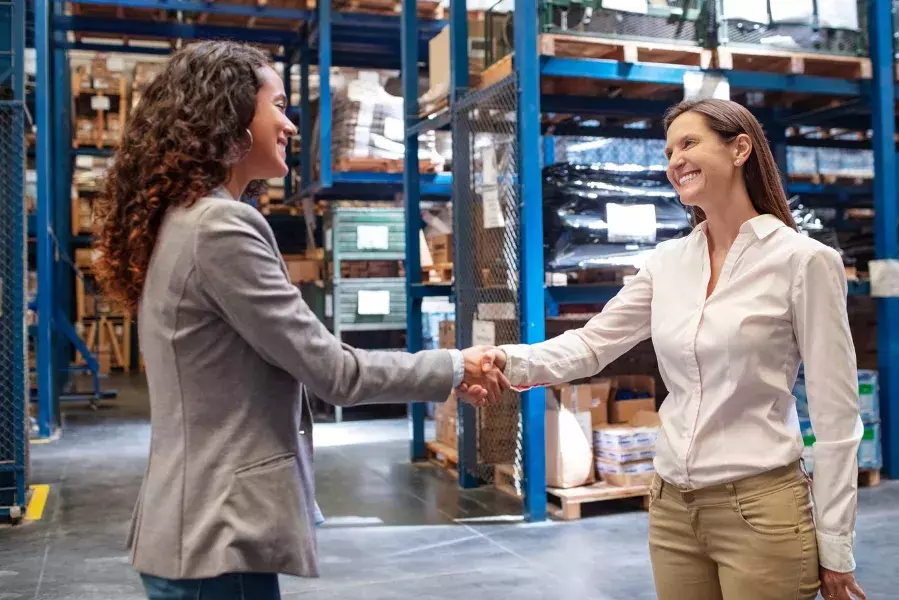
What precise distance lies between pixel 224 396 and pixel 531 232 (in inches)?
163

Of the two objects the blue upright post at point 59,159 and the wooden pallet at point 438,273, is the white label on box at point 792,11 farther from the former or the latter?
the blue upright post at point 59,159

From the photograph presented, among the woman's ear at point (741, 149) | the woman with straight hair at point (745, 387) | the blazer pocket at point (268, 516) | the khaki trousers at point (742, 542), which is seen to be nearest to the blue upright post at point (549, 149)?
the woman with straight hair at point (745, 387)

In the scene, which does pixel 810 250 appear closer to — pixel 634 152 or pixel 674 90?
pixel 674 90

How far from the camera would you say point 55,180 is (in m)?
11.4

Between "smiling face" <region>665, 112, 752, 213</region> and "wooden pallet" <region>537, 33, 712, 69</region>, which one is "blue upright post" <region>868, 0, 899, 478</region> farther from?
"smiling face" <region>665, 112, 752, 213</region>

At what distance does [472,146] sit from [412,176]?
133cm

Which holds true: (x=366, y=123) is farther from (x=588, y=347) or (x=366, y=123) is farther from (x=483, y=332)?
(x=588, y=347)

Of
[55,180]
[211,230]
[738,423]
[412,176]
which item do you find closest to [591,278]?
[412,176]

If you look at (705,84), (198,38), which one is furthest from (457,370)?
(198,38)

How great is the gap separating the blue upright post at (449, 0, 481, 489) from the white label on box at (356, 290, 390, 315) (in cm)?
377

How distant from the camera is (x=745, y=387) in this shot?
2.13 metres

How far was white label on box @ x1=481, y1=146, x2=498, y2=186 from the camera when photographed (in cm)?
625

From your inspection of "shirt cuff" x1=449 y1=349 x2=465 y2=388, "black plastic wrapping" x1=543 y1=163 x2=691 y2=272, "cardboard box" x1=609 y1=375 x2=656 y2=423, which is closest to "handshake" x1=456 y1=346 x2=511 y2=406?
"shirt cuff" x1=449 y1=349 x2=465 y2=388

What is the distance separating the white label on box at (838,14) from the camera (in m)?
6.69
